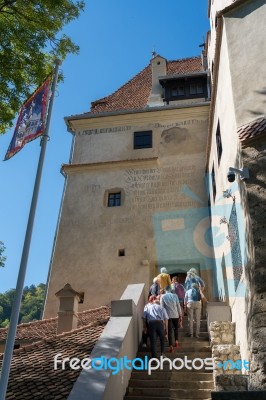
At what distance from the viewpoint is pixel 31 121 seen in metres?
8.22

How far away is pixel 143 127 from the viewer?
825 inches

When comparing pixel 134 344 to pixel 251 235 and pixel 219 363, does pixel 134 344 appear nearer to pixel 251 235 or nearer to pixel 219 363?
pixel 219 363

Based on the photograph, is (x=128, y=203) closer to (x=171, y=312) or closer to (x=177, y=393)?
(x=171, y=312)

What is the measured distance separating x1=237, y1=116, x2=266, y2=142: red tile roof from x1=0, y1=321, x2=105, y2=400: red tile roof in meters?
5.45

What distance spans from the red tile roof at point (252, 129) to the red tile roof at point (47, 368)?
545cm

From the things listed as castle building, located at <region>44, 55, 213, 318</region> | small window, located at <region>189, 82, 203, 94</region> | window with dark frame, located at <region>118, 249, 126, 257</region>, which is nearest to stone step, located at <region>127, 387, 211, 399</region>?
castle building, located at <region>44, 55, 213, 318</region>

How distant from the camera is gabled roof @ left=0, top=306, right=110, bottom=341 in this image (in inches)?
479

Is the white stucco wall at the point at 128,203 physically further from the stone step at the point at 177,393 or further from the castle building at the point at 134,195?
the stone step at the point at 177,393

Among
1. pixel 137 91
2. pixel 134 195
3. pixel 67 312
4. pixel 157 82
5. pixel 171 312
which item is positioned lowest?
pixel 171 312

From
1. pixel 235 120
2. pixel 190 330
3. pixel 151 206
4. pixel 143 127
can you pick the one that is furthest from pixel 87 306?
pixel 235 120

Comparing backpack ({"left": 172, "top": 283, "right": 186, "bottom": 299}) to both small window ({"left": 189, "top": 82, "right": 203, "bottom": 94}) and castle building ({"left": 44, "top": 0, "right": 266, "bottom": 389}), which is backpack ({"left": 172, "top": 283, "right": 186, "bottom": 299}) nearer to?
castle building ({"left": 44, "top": 0, "right": 266, "bottom": 389})

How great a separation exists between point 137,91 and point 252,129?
667 inches

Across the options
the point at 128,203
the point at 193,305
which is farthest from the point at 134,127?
the point at 193,305

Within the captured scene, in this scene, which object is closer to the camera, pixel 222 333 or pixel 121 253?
pixel 222 333
